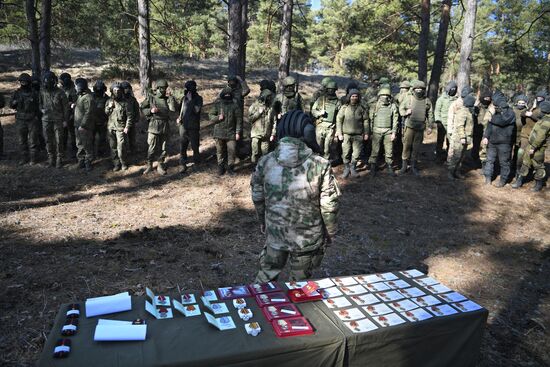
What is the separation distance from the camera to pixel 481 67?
4097 centimetres

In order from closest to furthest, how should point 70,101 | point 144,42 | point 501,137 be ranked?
point 501,137 < point 70,101 < point 144,42

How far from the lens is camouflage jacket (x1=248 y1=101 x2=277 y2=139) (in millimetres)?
10797

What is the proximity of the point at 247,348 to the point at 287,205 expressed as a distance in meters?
1.69

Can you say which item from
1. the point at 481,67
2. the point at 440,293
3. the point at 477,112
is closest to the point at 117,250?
the point at 440,293

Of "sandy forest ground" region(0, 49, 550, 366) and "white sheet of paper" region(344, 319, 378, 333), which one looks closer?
"white sheet of paper" region(344, 319, 378, 333)

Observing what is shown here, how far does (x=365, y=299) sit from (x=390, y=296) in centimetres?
26

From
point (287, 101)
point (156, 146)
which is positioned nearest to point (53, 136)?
point (156, 146)

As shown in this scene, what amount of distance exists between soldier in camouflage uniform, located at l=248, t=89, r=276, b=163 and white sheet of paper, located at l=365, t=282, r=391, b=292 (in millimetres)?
7582

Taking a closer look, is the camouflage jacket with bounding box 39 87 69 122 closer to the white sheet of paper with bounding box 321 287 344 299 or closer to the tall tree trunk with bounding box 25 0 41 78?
the tall tree trunk with bounding box 25 0 41 78

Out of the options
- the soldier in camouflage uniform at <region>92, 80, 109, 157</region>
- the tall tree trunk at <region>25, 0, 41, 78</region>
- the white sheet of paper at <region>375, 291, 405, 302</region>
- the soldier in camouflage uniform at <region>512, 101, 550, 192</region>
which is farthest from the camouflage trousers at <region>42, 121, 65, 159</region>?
the soldier in camouflage uniform at <region>512, 101, 550, 192</region>

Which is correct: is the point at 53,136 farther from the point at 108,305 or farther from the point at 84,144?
the point at 108,305

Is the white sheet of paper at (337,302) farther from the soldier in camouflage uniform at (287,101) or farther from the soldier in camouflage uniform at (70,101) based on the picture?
the soldier in camouflage uniform at (70,101)

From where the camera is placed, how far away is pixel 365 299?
3500 mm

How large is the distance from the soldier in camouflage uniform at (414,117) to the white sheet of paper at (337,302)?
8.57 meters
